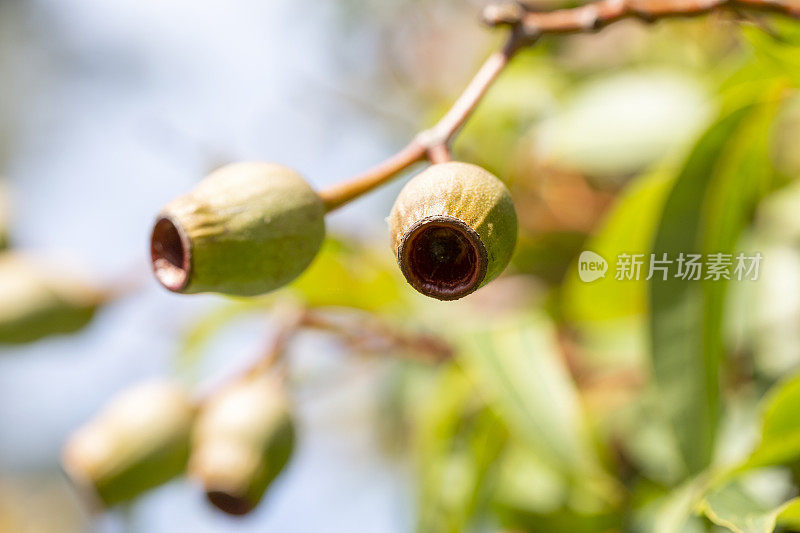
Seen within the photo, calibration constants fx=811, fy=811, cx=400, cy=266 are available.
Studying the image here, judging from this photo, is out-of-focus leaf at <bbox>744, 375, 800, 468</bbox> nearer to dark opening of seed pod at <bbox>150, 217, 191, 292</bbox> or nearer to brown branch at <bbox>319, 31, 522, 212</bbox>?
brown branch at <bbox>319, 31, 522, 212</bbox>

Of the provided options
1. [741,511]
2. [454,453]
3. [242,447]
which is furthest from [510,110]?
[741,511]

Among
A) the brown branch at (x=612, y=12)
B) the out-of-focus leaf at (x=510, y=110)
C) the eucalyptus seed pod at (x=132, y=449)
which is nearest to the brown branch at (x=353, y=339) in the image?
the eucalyptus seed pod at (x=132, y=449)

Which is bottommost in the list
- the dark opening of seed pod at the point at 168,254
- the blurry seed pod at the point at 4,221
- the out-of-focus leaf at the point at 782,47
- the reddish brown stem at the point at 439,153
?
the blurry seed pod at the point at 4,221

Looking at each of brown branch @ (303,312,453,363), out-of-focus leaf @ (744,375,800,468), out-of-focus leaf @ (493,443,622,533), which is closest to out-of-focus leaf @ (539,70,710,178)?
brown branch @ (303,312,453,363)

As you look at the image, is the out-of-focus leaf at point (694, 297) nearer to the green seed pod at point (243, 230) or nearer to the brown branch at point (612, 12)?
the brown branch at point (612, 12)

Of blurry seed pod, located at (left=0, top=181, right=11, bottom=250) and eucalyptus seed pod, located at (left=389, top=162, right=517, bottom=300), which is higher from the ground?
eucalyptus seed pod, located at (left=389, top=162, right=517, bottom=300)

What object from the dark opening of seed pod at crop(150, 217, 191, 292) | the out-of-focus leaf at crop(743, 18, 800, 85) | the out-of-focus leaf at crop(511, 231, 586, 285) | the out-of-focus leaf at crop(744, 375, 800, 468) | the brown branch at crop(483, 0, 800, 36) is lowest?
the out-of-focus leaf at crop(511, 231, 586, 285)

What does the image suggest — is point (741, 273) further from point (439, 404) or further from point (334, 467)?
point (334, 467)
